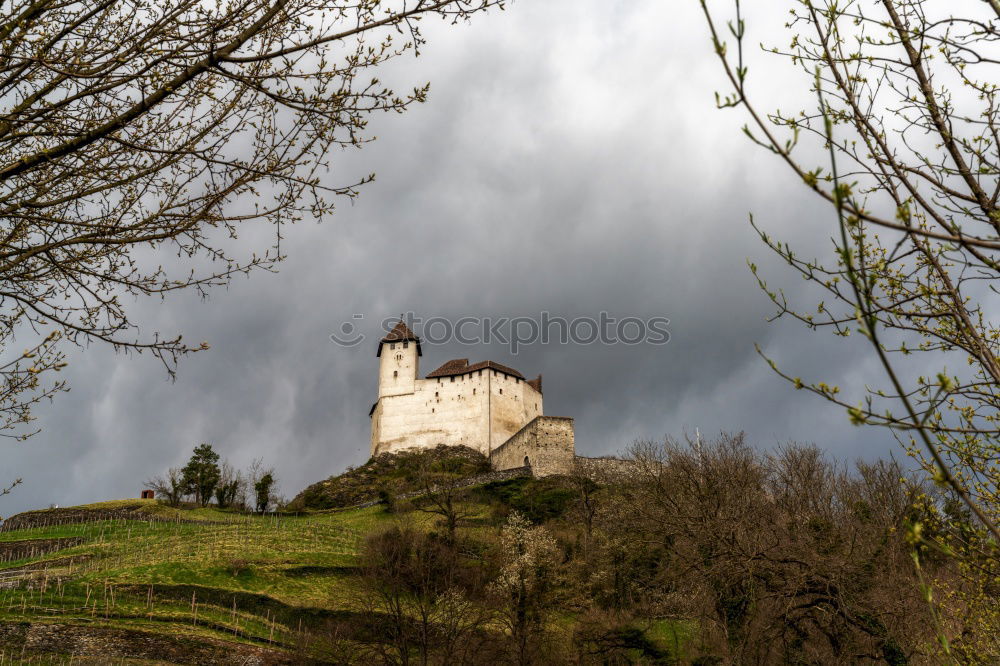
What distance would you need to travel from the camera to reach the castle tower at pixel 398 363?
68.5 meters

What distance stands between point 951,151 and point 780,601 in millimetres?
11390

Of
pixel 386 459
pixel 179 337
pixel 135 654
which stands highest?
pixel 386 459

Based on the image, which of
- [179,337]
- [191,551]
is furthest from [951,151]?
[191,551]

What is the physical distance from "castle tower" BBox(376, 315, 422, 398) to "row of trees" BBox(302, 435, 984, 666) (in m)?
33.3

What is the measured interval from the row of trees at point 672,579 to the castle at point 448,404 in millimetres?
27325

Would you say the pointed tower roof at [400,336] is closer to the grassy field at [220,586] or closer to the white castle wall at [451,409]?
the white castle wall at [451,409]

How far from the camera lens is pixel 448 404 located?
216ft

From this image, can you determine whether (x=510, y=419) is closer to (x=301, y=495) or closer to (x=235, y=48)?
(x=301, y=495)

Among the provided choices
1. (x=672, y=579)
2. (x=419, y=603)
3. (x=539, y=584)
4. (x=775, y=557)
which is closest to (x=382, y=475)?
(x=539, y=584)

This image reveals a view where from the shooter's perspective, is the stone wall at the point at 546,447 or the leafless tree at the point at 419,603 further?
the stone wall at the point at 546,447

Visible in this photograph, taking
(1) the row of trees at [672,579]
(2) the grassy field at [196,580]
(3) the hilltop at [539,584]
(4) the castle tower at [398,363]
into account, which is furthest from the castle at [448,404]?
(1) the row of trees at [672,579]

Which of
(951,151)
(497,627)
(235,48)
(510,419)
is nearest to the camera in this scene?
(951,151)

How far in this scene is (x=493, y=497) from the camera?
150 ft

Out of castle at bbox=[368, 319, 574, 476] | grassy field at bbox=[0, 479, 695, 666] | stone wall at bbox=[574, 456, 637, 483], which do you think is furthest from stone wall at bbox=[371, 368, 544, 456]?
grassy field at bbox=[0, 479, 695, 666]
